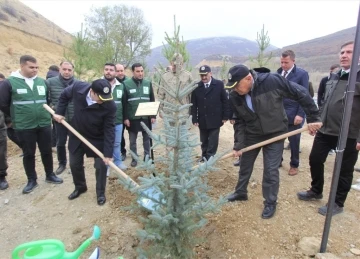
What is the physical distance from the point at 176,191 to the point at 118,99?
9.51 ft

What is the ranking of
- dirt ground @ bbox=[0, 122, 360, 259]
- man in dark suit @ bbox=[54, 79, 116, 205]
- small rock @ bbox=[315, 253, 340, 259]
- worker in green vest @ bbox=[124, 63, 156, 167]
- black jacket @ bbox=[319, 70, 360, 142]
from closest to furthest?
1. small rock @ bbox=[315, 253, 340, 259]
2. dirt ground @ bbox=[0, 122, 360, 259]
3. black jacket @ bbox=[319, 70, 360, 142]
4. man in dark suit @ bbox=[54, 79, 116, 205]
5. worker in green vest @ bbox=[124, 63, 156, 167]

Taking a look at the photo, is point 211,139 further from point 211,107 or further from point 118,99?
point 118,99

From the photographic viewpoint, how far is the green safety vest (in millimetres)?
4712

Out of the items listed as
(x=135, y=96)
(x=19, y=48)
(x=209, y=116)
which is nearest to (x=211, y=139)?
(x=209, y=116)

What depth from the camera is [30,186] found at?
4309 mm

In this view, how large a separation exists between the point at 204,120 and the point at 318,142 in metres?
1.90

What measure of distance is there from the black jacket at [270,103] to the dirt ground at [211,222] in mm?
1124

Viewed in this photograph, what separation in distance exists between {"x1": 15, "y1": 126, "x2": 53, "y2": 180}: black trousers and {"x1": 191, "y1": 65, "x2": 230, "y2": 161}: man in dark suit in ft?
8.45

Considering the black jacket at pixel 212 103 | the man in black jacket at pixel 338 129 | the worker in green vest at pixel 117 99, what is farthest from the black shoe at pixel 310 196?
the worker in green vest at pixel 117 99

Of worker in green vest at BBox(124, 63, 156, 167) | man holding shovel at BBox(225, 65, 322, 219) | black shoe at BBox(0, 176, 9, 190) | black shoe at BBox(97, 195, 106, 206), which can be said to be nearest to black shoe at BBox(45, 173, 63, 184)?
black shoe at BBox(0, 176, 9, 190)

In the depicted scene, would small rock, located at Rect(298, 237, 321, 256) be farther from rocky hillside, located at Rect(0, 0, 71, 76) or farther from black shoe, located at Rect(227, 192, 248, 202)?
rocky hillside, located at Rect(0, 0, 71, 76)

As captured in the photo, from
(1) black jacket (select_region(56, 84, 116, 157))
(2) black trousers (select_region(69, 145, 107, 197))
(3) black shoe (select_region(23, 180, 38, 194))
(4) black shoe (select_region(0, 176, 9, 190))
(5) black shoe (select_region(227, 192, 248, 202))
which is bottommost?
(4) black shoe (select_region(0, 176, 9, 190))

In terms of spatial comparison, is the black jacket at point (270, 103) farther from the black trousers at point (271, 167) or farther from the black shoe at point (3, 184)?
the black shoe at point (3, 184)

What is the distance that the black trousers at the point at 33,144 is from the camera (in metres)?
4.02
